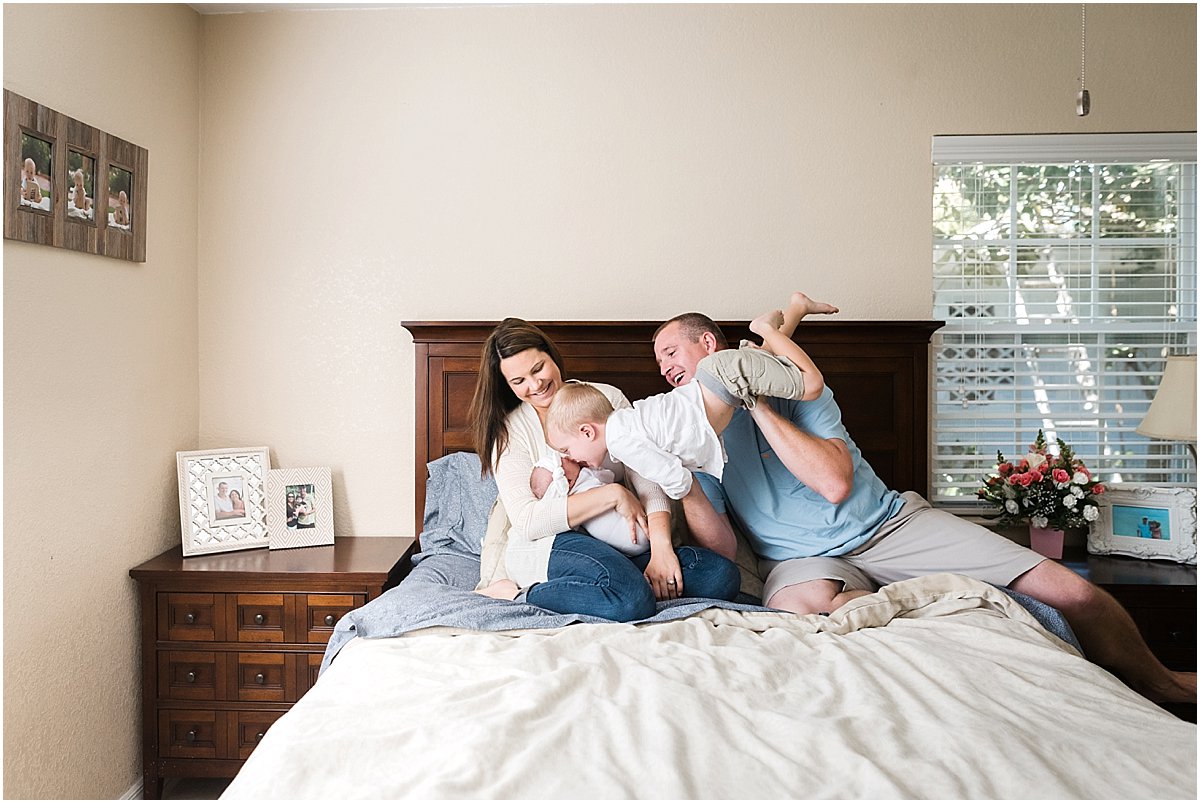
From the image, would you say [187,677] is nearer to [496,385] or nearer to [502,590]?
[502,590]

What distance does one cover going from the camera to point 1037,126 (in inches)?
122

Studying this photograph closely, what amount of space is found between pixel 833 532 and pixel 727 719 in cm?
112

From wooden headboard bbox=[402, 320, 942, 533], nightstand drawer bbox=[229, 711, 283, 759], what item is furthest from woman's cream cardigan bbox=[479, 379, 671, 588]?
nightstand drawer bbox=[229, 711, 283, 759]

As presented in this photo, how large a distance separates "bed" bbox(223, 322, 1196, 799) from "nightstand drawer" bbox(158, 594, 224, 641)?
2.35 ft

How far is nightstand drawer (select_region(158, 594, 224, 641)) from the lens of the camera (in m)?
2.67

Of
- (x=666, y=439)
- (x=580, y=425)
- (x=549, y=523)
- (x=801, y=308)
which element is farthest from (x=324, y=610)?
(x=801, y=308)

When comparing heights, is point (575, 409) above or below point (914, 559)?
above

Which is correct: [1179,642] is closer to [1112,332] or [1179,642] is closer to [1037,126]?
[1112,332]

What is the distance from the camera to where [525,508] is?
235cm

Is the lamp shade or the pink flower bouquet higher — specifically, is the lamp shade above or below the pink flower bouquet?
above

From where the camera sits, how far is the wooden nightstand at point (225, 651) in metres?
2.66

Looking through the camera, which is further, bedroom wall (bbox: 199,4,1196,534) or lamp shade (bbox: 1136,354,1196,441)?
bedroom wall (bbox: 199,4,1196,534)

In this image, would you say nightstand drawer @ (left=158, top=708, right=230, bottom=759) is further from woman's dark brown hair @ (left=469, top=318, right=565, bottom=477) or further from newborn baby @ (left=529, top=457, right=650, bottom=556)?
newborn baby @ (left=529, top=457, right=650, bottom=556)

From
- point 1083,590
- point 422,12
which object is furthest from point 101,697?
point 1083,590
